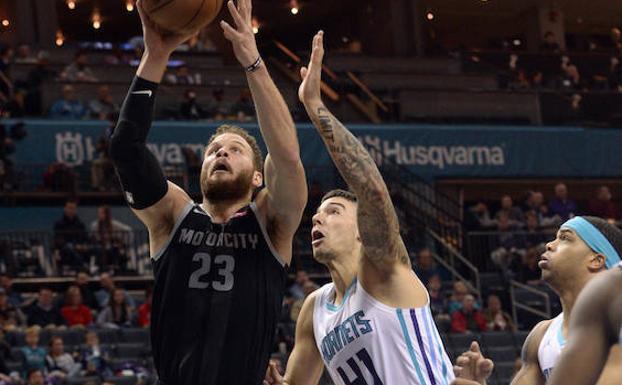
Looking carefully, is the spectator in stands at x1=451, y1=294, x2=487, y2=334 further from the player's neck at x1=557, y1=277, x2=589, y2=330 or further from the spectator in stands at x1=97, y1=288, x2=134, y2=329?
the player's neck at x1=557, y1=277, x2=589, y2=330

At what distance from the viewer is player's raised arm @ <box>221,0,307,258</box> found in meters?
5.53

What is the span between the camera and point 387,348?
6.47 meters

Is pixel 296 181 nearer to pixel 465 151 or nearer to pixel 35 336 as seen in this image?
pixel 35 336

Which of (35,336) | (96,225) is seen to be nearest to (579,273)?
(35,336)

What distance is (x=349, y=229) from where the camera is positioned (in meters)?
7.19

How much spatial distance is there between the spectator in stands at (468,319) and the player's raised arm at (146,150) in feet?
40.9

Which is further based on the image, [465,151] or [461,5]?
[461,5]

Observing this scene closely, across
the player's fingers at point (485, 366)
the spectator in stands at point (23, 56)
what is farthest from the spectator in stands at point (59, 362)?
the player's fingers at point (485, 366)

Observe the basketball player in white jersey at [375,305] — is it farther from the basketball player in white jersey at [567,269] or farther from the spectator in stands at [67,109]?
the spectator in stands at [67,109]

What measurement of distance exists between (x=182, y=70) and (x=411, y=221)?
5827mm

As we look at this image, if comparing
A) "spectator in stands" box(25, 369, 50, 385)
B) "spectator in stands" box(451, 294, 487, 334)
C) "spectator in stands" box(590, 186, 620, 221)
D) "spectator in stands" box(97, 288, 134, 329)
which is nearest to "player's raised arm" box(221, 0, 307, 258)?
"spectator in stands" box(25, 369, 50, 385)

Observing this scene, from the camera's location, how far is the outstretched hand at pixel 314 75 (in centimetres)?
615

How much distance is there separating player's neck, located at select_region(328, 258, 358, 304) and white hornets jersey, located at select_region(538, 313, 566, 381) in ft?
3.82

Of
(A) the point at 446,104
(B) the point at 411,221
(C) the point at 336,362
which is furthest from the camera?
(A) the point at 446,104
